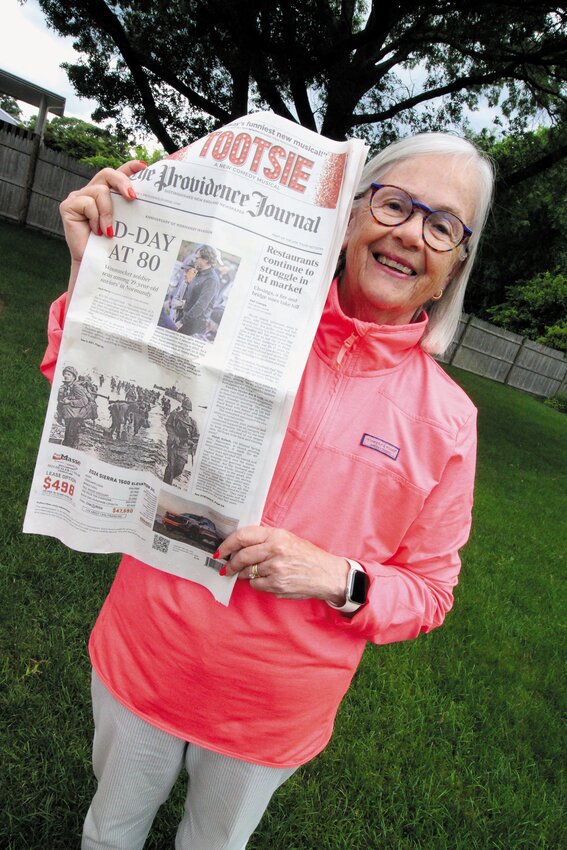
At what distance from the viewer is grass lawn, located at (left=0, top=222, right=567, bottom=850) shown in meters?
2.03

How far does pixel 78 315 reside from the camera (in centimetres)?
105

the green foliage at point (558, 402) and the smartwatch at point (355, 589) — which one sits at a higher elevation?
the smartwatch at point (355, 589)

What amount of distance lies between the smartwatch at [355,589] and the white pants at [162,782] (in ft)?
1.54

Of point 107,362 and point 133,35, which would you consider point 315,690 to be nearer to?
point 107,362

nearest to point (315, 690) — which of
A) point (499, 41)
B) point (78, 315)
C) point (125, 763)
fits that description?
point (125, 763)

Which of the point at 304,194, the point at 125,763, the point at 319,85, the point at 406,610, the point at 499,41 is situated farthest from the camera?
the point at 319,85

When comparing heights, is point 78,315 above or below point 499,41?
below

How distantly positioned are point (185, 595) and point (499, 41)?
910 centimetres

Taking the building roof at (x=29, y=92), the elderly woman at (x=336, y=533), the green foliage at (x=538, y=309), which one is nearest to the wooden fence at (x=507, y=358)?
the green foliage at (x=538, y=309)

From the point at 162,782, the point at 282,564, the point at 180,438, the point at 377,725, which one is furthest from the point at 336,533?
the point at 377,725

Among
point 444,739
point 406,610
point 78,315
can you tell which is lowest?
point 444,739

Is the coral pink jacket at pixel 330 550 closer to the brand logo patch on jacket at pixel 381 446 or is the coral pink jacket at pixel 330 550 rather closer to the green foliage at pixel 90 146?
the brand logo patch on jacket at pixel 381 446

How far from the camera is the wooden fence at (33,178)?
476 inches

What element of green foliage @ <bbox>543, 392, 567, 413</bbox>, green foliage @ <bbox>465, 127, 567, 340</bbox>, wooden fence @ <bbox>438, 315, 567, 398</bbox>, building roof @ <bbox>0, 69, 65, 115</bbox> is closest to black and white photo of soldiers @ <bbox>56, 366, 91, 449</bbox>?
green foliage @ <bbox>465, 127, 567, 340</bbox>
